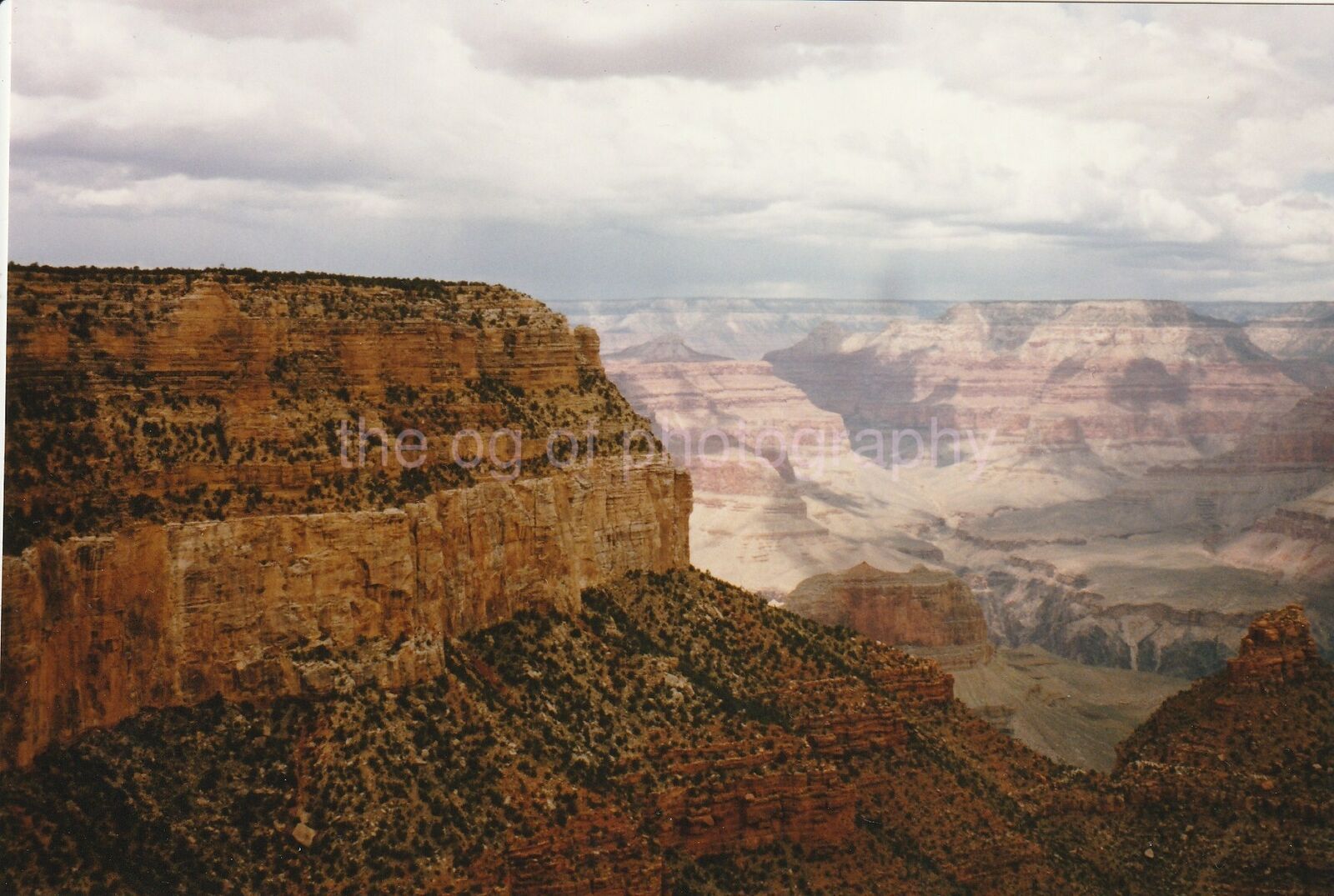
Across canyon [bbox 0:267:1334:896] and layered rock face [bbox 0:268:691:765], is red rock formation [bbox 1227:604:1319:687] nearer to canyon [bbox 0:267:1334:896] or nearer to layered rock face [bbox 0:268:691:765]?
canyon [bbox 0:267:1334:896]

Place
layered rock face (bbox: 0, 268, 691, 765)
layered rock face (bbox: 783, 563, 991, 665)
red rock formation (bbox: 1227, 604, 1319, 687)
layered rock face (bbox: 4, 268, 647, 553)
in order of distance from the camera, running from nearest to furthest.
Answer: layered rock face (bbox: 0, 268, 691, 765)
layered rock face (bbox: 4, 268, 647, 553)
red rock formation (bbox: 1227, 604, 1319, 687)
layered rock face (bbox: 783, 563, 991, 665)

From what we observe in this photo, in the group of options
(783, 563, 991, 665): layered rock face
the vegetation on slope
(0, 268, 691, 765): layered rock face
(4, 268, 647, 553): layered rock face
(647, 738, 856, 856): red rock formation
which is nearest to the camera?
the vegetation on slope

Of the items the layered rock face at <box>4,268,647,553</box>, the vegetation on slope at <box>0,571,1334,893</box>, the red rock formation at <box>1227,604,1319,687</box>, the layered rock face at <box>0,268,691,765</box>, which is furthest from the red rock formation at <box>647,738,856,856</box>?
the red rock formation at <box>1227,604,1319,687</box>

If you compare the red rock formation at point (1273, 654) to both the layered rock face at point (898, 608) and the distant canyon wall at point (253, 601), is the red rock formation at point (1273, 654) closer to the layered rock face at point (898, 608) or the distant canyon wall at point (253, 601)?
the distant canyon wall at point (253, 601)

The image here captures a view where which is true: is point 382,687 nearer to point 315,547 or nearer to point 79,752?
point 315,547

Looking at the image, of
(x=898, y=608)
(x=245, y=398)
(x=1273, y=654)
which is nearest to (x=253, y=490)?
(x=245, y=398)
